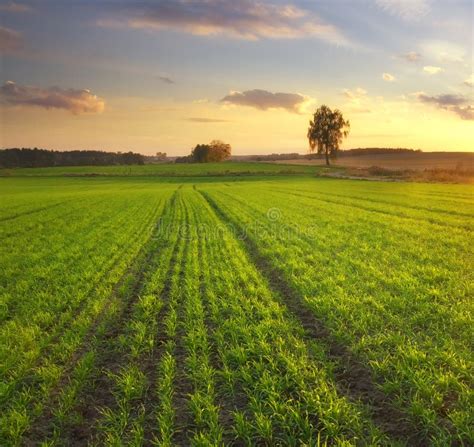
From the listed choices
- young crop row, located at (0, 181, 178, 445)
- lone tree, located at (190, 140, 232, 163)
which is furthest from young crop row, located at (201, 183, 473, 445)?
lone tree, located at (190, 140, 232, 163)

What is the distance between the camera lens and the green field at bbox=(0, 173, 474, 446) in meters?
5.05

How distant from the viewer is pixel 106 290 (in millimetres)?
10711

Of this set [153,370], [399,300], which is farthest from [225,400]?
[399,300]

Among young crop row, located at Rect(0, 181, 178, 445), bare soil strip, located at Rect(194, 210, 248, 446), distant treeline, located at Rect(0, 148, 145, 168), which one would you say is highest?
distant treeline, located at Rect(0, 148, 145, 168)

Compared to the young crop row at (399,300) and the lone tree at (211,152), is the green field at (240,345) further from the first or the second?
the lone tree at (211,152)

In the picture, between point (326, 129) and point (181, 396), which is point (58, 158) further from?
point (181, 396)

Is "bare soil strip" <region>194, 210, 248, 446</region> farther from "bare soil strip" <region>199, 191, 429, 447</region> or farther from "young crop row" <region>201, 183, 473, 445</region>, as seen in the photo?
"young crop row" <region>201, 183, 473, 445</region>

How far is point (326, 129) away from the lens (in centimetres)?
10481

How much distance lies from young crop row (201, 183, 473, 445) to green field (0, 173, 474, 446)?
1.5 inches

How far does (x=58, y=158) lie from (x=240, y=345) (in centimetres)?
16619

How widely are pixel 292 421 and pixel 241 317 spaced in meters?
3.49

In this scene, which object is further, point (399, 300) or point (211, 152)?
point (211, 152)

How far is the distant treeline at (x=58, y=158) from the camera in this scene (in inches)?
5484

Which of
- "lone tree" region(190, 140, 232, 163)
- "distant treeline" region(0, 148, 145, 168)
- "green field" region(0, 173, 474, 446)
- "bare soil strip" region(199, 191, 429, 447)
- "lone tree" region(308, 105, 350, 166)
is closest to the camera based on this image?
"bare soil strip" region(199, 191, 429, 447)
